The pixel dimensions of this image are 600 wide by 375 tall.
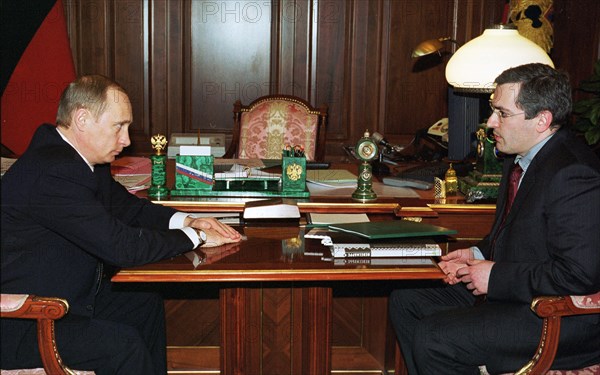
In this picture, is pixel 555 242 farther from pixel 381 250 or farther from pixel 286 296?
pixel 286 296

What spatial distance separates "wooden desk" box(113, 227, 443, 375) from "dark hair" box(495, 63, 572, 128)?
592 mm

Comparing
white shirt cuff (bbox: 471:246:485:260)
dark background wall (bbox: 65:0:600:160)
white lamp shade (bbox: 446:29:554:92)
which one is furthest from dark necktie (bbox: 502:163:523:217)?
dark background wall (bbox: 65:0:600:160)

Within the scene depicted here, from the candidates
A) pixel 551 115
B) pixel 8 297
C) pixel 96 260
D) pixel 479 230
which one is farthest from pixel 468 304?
pixel 8 297

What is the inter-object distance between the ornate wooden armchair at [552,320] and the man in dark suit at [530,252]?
0.09 feet

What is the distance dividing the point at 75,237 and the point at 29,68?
8.72ft

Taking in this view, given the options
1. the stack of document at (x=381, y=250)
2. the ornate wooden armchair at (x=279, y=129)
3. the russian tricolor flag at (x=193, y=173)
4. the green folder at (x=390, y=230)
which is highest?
the ornate wooden armchair at (x=279, y=129)

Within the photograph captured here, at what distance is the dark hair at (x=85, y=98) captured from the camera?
2207 millimetres

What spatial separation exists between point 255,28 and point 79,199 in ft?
11.0

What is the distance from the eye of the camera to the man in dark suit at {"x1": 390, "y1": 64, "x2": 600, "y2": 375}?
2.01 m

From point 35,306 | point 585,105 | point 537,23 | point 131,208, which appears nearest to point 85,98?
point 131,208

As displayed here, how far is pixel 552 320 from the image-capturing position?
201 centimetres

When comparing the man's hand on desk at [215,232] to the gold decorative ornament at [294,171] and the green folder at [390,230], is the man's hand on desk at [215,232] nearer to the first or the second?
the green folder at [390,230]

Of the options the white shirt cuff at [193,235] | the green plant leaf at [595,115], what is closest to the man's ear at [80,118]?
the white shirt cuff at [193,235]

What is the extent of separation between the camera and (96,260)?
2.23 m
